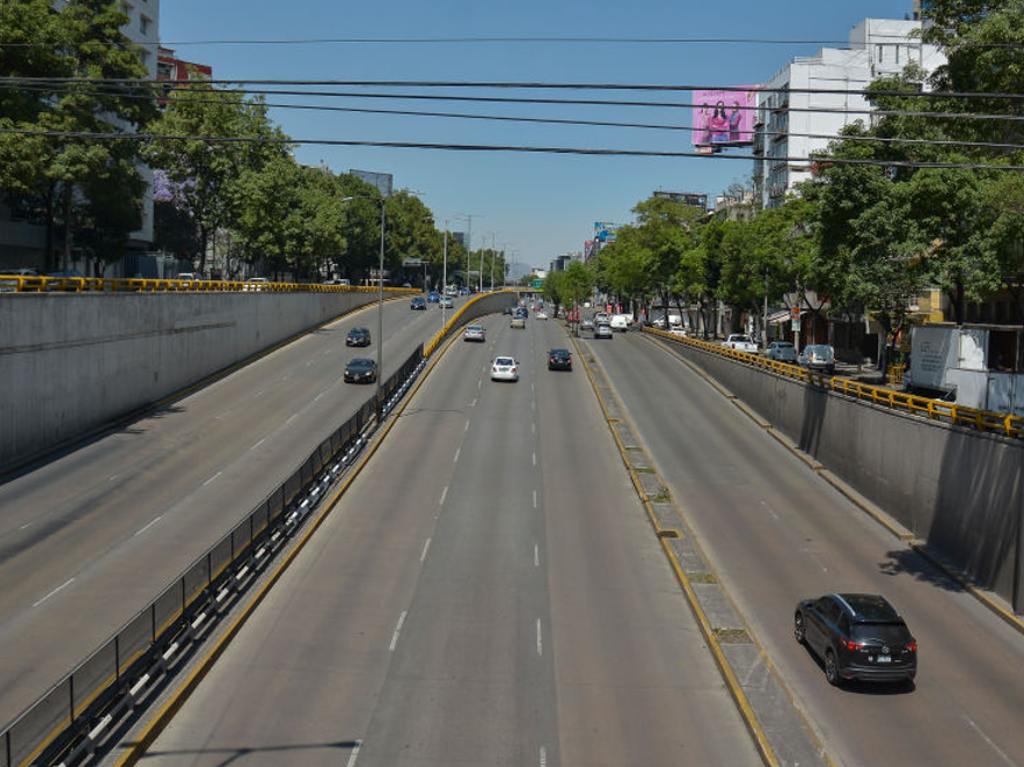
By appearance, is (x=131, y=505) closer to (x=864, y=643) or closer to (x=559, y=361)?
(x=864, y=643)

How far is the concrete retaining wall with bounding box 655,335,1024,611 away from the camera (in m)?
26.3

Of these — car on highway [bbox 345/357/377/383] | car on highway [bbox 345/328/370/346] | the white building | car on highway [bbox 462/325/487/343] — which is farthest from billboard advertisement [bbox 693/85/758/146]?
car on highway [bbox 345/357/377/383]

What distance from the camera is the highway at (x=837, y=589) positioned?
1819cm

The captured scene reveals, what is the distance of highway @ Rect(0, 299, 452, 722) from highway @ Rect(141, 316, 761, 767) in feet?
10.5

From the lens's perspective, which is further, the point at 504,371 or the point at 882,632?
the point at 504,371

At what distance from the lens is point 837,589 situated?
26984 millimetres

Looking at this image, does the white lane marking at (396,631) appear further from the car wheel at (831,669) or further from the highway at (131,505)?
the car wheel at (831,669)

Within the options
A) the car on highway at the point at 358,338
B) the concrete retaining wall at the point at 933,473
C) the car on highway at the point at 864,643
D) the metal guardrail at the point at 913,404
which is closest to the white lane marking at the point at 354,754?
the car on highway at the point at 864,643

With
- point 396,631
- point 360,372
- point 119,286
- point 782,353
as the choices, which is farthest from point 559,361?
point 396,631

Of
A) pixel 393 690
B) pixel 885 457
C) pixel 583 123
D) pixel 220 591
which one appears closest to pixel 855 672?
pixel 393 690

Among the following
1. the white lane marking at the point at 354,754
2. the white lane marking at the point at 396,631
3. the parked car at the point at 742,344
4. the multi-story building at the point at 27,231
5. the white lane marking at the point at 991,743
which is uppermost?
the multi-story building at the point at 27,231

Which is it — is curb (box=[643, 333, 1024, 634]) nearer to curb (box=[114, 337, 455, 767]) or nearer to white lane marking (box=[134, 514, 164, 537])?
curb (box=[114, 337, 455, 767])

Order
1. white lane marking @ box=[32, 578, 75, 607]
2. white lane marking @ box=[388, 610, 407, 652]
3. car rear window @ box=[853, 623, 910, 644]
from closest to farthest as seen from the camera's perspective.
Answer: car rear window @ box=[853, 623, 910, 644], white lane marking @ box=[388, 610, 407, 652], white lane marking @ box=[32, 578, 75, 607]

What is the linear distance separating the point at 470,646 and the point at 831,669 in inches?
304
